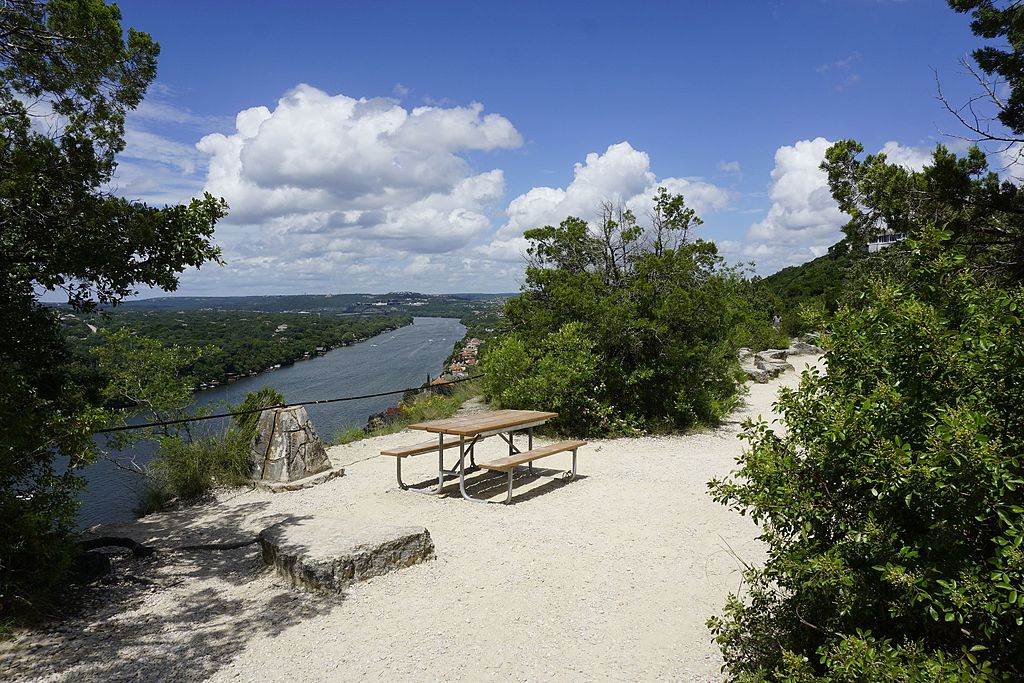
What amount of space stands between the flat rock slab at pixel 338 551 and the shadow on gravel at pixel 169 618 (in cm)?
12

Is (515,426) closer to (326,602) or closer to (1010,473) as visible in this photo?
(326,602)

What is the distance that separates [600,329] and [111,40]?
683 cm

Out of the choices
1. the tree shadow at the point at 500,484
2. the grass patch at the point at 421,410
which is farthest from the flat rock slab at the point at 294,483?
the grass patch at the point at 421,410

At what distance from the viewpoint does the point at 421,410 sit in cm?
1057

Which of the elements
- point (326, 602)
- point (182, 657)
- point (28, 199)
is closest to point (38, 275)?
point (28, 199)

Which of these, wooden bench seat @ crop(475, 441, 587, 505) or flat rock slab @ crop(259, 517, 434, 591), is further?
wooden bench seat @ crop(475, 441, 587, 505)

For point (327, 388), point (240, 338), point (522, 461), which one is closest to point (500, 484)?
point (522, 461)

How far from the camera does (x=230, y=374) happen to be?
73.0 feet

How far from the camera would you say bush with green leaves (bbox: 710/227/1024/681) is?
1.80 meters

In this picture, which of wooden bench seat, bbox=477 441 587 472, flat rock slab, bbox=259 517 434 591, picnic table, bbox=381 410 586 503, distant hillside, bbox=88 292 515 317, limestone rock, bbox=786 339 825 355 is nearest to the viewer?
flat rock slab, bbox=259 517 434 591

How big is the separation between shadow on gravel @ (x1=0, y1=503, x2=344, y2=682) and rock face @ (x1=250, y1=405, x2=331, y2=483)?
1.65 m

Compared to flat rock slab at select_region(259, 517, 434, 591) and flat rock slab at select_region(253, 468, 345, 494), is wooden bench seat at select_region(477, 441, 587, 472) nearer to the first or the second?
flat rock slab at select_region(259, 517, 434, 591)

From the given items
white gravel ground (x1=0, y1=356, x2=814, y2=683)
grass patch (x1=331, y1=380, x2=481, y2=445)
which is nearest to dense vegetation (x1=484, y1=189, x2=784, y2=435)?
grass patch (x1=331, y1=380, x2=481, y2=445)

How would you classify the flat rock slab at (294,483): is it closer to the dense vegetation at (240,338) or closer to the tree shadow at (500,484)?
the tree shadow at (500,484)
